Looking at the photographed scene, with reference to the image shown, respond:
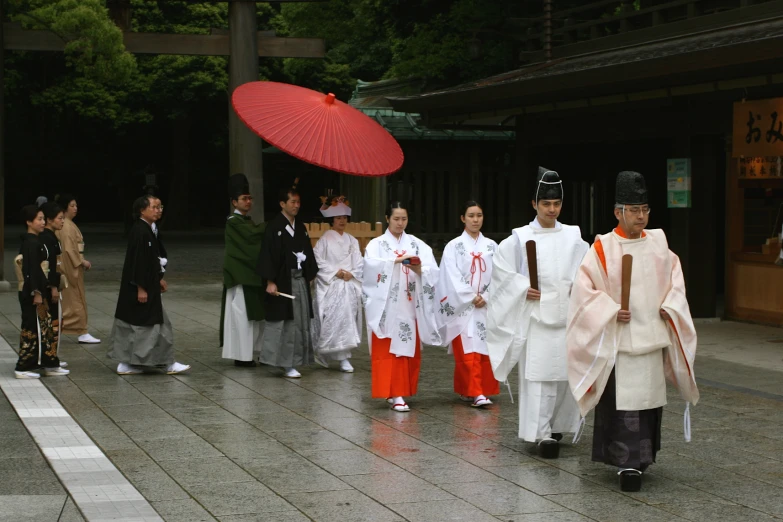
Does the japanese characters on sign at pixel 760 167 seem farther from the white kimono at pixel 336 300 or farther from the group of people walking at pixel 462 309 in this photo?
the white kimono at pixel 336 300

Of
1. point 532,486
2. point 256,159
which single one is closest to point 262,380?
point 532,486

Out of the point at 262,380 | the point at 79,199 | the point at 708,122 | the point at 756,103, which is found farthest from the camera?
the point at 79,199

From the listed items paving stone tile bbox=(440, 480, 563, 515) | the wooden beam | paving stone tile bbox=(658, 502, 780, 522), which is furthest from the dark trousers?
the wooden beam

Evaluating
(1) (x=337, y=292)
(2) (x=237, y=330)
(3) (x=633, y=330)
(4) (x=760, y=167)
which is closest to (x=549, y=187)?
(3) (x=633, y=330)

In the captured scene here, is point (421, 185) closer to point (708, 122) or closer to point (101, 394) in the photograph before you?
point (708, 122)

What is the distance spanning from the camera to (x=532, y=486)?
225 inches

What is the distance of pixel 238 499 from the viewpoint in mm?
5434

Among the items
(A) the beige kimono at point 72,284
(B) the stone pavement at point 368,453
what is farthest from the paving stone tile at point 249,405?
(A) the beige kimono at point 72,284

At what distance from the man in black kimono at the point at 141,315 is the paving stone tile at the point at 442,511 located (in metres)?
4.61

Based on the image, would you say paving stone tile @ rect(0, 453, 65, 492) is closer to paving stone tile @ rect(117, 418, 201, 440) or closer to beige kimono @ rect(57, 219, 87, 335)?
paving stone tile @ rect(117, 418, 201, 440)

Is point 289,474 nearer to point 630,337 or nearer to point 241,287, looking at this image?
point 630,337

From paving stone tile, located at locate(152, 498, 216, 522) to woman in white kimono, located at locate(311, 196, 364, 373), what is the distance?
177 inches

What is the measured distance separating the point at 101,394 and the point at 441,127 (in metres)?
8.62

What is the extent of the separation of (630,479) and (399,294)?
2.98m
